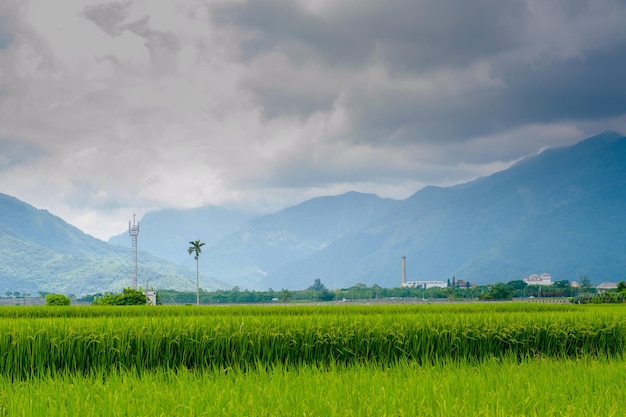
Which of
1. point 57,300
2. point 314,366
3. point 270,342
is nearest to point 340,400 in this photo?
point 314,366

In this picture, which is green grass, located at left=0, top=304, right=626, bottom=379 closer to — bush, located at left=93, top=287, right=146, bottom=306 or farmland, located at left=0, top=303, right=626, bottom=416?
farmland, located at left=0, top=303, right=626, bottom=416

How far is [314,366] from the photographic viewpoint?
8984mm

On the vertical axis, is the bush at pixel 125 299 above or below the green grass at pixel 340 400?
below

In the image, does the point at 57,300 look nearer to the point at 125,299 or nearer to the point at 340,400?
the point at 125,299

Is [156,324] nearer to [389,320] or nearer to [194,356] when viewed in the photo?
[194,356]

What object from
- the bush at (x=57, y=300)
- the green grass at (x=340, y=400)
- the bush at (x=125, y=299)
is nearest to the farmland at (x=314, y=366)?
the green grass at (x=340, y=400)

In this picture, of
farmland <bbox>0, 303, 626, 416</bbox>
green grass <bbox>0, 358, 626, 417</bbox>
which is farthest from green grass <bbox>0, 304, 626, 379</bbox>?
green grass <bbox>0, 358, 626, 417</bbox>

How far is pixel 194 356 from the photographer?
40.1 feet

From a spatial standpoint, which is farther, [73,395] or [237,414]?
[73,395]

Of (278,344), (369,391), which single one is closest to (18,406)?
(369,391)

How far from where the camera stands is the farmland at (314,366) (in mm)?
6125

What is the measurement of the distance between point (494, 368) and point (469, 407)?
405 centimetres

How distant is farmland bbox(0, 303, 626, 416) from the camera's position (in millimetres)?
6125

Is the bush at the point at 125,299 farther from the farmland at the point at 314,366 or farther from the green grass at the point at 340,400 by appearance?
the green grass at the point at 340,400
